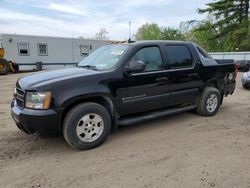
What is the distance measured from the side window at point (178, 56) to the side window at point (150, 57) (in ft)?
0.85

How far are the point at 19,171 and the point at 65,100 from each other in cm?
116

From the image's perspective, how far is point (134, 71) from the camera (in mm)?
4621

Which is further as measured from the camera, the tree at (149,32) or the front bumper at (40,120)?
the tree at (149,32)

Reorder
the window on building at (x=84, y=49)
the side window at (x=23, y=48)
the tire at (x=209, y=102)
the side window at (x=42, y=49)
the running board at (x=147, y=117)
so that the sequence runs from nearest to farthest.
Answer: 1. the running board at (x=147, y=117)
2. the tire at (x=209, y=102)
3. the side window at (x=23, y=48)
4. the side window at (x=42, y=49)
5. the window on building at (x=84, y=49)

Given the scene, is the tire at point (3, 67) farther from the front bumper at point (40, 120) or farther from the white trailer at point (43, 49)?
the front bumper at point (40, 120)

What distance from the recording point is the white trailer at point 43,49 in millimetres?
20000

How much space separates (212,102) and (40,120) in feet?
13.2

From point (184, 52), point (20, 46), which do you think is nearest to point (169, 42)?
point (184, 52)

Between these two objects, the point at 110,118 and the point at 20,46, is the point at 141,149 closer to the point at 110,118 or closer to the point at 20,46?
the point at 110,118

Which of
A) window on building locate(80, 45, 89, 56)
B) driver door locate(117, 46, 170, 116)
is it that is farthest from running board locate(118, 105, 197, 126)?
window on building locate(80, 45, 89, 56)

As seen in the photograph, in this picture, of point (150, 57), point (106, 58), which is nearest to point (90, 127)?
point (106, 58)

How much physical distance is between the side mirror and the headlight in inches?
55.8

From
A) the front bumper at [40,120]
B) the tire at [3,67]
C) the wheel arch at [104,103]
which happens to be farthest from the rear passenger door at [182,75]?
the tire at [3,67]

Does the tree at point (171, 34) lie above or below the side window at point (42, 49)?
above
